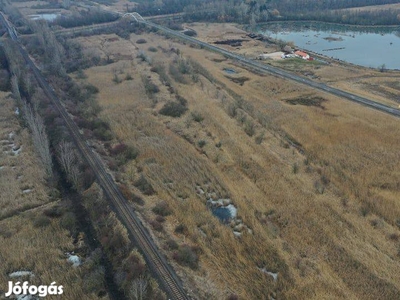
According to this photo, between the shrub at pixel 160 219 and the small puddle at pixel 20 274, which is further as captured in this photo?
the shrub at pixel 160 219

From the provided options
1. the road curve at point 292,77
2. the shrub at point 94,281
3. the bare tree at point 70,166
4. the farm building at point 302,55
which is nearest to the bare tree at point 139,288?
the shrub at point 94,281

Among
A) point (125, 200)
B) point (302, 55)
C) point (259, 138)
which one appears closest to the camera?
point (125, 200)

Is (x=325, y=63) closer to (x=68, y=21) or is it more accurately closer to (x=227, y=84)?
(x=227, y=84)


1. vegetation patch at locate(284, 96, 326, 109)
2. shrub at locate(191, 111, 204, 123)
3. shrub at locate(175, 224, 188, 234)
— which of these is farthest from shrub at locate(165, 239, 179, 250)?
vegetation patch at locate(284, 96, 326, 109)

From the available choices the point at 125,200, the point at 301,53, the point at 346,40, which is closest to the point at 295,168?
the point at 125,200

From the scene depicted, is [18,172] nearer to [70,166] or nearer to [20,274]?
[70,166]

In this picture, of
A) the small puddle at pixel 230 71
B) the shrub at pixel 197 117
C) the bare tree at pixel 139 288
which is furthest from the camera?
the small puddle at pixel 230 71

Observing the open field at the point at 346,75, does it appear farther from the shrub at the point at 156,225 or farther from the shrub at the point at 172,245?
the shrub at the point at 172,245
